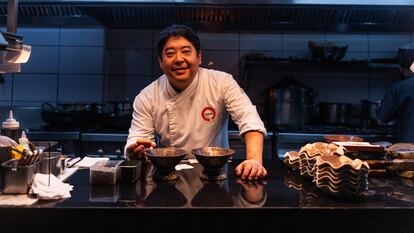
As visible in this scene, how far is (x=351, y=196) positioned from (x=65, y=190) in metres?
0.86

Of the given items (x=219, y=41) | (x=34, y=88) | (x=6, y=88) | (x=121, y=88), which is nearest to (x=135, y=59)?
(x=121, y=88)

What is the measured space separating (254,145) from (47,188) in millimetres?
823

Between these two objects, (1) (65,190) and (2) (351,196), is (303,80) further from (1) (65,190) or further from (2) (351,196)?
(1) (65,190)

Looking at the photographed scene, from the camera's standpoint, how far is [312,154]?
1.29 metres

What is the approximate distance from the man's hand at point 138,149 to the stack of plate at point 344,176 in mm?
626

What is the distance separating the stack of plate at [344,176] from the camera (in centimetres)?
105

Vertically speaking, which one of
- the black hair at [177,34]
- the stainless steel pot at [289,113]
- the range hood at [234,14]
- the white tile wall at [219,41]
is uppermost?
the range hood at [234,14]

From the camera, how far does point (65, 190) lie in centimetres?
109

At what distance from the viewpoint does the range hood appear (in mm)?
2904

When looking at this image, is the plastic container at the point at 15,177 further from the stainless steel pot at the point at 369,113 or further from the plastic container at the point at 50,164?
the stainless steel pot at the point at 369,113

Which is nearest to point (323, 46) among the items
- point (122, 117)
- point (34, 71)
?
point (122, 117)

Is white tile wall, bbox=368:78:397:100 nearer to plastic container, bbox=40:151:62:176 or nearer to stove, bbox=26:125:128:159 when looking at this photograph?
stove, bbox=26:125:128:159

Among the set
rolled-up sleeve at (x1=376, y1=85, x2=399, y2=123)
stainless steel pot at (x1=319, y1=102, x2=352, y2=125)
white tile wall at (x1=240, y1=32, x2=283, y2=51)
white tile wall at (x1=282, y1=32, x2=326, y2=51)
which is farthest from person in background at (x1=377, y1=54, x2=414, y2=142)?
white tile wall at (x1=240, y1=32, x2=283, y2=51)
